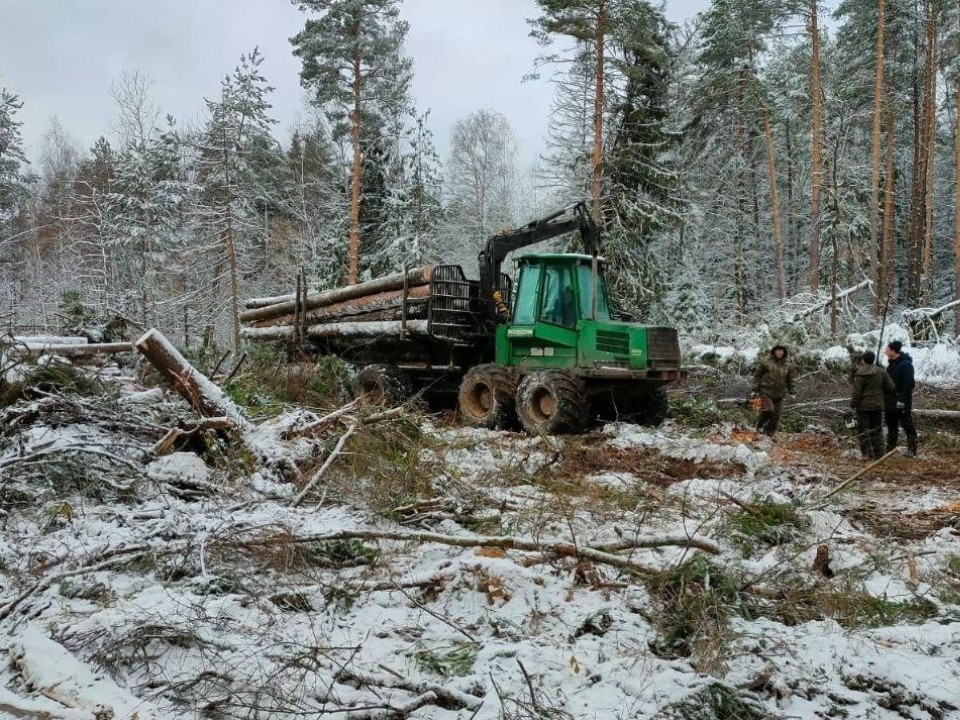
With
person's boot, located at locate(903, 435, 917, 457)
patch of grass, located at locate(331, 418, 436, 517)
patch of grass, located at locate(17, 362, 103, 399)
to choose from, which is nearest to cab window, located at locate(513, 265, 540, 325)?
patch of grass, located at locate(331, 418, 436, 517)

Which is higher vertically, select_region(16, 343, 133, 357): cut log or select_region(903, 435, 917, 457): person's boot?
select_region(16, 343, 133, 357): cut log

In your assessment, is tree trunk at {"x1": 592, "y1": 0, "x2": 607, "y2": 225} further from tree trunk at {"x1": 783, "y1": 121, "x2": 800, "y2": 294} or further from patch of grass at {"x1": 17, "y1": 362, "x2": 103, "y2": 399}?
patch of grass at {"x1": 17, "y1": 362, "x2": 103, "y2": 399}

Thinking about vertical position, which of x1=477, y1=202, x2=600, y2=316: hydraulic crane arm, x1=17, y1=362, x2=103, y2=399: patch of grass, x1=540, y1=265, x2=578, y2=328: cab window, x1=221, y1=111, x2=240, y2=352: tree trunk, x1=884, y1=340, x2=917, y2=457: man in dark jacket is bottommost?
x1=884, y1=340, x2=917, y2=457: man in dark jacket

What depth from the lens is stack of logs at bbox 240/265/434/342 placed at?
36.2 ft

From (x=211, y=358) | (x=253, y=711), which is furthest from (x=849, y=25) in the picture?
(x=253, y=711)

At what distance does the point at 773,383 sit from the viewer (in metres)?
9.73

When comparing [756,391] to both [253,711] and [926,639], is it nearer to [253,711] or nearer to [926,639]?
[926,639]

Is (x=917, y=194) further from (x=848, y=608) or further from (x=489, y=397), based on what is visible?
(x=848, y=608)

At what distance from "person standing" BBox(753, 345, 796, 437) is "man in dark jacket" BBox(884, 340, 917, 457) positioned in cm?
135

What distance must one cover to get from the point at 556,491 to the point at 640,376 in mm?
4222

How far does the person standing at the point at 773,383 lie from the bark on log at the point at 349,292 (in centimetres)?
511

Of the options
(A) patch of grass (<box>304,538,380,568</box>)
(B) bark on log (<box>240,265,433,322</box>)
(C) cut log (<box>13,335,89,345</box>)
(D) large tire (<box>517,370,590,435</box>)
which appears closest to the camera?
(A) patch of grass (<box>304,538,380,568</box>)

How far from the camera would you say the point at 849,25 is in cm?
2372

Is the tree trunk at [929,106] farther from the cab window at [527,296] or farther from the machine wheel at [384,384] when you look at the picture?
the machine wheel at [384,384]
